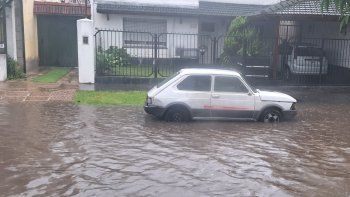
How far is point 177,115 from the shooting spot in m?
11.3

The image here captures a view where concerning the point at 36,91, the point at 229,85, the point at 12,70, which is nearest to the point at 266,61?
the point at 229,85

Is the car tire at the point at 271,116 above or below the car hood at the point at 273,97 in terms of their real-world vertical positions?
below

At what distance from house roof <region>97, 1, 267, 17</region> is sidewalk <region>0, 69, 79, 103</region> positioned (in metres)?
5.99

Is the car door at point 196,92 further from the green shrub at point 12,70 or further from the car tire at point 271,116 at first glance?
the green shrub at point 12,70

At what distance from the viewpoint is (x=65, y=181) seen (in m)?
6.72

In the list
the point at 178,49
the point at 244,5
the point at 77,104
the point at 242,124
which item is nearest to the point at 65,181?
the point at 242,124

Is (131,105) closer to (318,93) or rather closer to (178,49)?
(318,93)

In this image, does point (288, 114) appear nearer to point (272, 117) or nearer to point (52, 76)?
point (272, 117)

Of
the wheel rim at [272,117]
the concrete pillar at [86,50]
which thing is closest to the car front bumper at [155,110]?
the wheel rim at [272,117]

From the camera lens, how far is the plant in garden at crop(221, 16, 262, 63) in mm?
18953

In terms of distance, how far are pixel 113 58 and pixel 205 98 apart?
8069 mm

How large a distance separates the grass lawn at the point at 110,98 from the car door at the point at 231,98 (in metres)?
3.30

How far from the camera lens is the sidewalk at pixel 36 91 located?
13801 millimetres

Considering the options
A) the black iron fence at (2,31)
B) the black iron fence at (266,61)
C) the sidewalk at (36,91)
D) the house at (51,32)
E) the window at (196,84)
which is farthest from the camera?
the house at (51,32)
